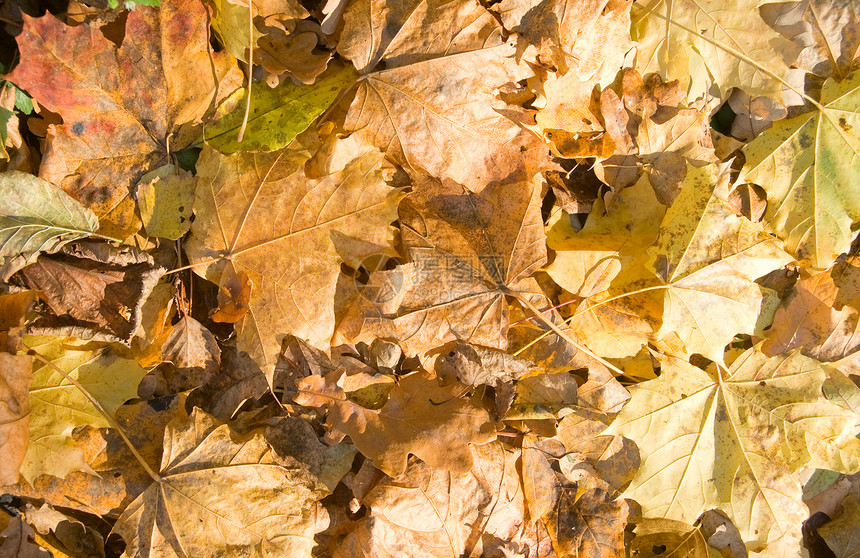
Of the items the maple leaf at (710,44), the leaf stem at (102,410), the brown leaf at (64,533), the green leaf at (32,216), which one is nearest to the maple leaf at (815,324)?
the maple leaf at (710,44)

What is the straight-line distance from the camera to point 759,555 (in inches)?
81.8

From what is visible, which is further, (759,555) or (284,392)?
(759,555)

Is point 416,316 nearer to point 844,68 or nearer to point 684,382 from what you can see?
point 684,382

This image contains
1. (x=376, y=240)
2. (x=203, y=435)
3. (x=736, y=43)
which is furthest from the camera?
(x=736, y=43)

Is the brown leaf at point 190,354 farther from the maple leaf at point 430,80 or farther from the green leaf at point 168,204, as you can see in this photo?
the maple leaf at point 430,80

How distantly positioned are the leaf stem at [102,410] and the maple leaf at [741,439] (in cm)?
178

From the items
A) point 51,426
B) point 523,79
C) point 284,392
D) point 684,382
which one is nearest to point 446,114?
point 523,79

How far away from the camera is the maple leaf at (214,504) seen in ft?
5.76

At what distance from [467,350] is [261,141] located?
1060 millimetres

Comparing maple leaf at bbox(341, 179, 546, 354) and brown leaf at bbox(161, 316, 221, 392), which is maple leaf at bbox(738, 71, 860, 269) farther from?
brown leaf at bbox(161, 316, 221, 392)

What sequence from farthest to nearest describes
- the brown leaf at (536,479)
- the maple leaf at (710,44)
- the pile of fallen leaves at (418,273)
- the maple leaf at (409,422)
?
the brown leaf at (536,479) → the maple leaf at (710,44) → the maple leaf at (409,422) → the pile of fallen leaves at (418,273)

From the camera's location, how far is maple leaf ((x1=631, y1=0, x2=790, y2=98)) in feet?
6.31

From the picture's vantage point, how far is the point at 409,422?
186 centimetres

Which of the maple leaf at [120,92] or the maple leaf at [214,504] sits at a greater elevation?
the maple leaf at [120,92]
